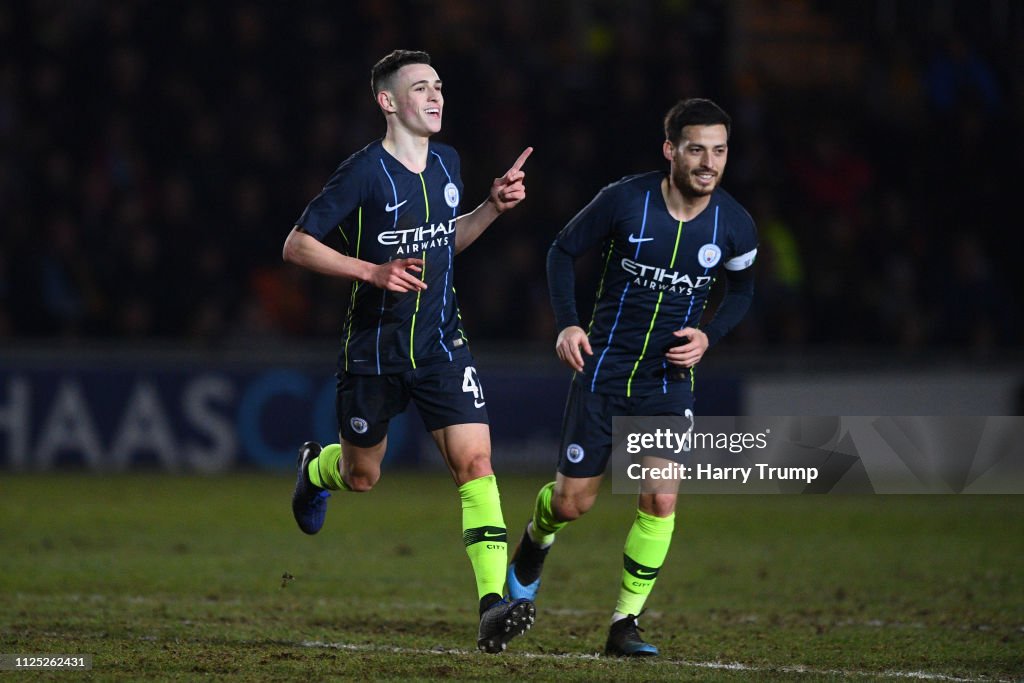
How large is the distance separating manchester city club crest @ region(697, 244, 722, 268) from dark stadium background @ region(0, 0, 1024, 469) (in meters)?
7.41

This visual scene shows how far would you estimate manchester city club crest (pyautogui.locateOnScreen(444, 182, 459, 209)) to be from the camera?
20.6 feet

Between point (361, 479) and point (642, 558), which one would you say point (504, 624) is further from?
point (361, 479)

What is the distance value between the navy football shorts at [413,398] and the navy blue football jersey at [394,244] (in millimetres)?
51

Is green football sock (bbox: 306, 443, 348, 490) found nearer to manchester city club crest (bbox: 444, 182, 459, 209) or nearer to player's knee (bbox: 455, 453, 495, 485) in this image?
player's knee (bbox: 455, 453, 495, 485)

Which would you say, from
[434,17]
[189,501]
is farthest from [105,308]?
[434,17]

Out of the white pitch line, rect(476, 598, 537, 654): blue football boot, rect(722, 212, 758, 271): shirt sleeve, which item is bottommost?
the white pitch line

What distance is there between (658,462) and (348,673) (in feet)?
5.53

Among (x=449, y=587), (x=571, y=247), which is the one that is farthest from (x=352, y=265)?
(x=449, y=587)

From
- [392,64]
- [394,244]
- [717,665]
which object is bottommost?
[717,665]

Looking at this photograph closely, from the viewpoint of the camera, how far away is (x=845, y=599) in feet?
26.1

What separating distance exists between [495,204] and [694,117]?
94 cm

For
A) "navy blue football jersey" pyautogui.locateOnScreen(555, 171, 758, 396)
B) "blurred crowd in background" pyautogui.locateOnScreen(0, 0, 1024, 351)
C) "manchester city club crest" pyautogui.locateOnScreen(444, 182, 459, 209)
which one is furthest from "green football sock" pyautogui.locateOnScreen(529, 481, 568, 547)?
"blurred crowd in background" pyautogui.locateOnScreen(0, 0, 1024, 351)

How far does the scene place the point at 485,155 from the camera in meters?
15.2

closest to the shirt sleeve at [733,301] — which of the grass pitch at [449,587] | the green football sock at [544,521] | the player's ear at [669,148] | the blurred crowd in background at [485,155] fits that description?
the player's ear at [669,148]
